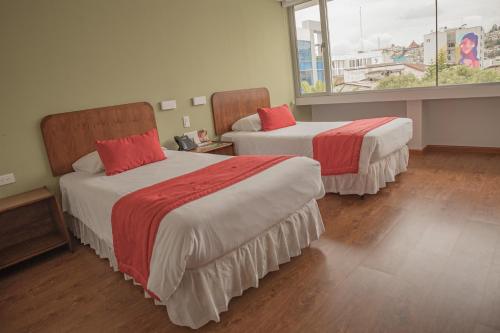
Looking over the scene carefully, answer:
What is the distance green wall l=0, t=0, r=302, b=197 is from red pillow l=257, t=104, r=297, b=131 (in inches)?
23.7

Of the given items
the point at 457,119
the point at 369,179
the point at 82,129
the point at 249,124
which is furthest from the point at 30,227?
the point at 457,119

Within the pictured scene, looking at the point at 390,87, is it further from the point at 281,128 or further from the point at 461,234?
the point at 461,234

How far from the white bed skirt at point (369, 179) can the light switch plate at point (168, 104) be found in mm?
1830

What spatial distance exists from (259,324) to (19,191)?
232cm

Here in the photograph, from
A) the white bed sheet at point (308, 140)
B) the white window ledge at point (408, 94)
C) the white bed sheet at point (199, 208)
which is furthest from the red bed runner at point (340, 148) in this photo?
the white window ledge at point (408, 94)

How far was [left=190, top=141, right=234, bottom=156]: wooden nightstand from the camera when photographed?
3.74 metres

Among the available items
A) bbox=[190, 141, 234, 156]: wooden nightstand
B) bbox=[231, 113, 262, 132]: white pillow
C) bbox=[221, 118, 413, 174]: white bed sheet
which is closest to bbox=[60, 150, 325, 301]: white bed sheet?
bbox=[190, 141, 234, 156]: wooden nightstand

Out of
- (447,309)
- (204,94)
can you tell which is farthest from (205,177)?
(204,94)

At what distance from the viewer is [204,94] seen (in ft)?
13.5

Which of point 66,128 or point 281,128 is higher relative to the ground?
point 66,128

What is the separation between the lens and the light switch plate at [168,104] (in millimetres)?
3680

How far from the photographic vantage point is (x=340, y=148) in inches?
127

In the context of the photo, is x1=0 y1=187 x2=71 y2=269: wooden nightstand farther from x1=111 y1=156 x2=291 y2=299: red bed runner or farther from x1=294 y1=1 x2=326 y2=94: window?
x1=294 y1=1 x2=326 y2=94: window

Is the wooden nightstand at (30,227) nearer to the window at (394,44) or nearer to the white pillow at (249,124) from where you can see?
the white pillow at (249,124)
